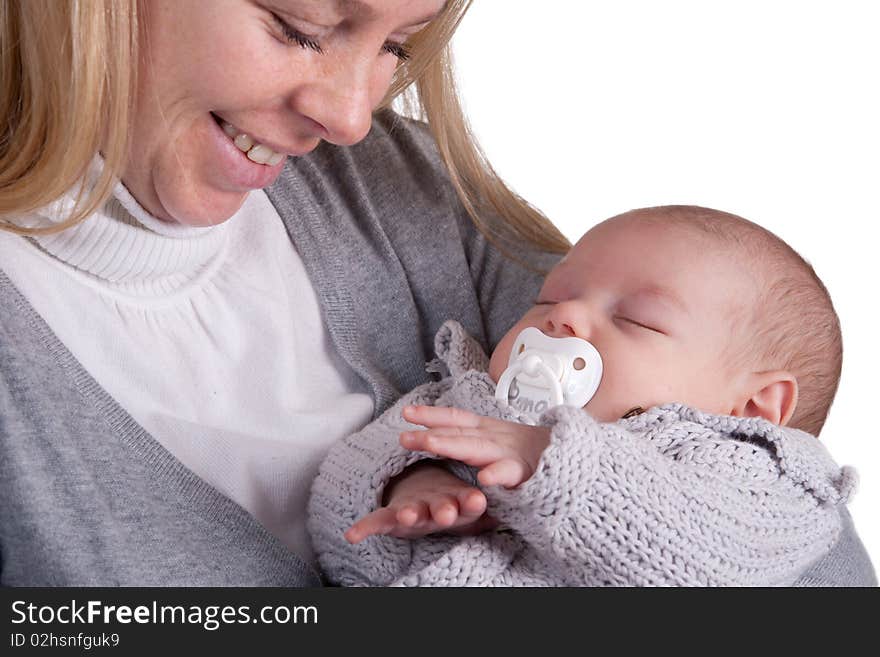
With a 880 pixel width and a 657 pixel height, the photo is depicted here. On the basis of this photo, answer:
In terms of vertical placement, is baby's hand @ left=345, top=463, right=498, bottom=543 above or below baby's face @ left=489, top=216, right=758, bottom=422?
below

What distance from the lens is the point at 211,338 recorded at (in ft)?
6.18

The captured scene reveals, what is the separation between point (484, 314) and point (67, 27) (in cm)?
90

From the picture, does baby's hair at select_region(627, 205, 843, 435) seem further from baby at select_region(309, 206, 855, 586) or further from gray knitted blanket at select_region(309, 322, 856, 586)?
gray knitted blanket at select_region(309, 322, 856, 586)

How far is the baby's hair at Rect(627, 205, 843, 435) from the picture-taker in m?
1.84

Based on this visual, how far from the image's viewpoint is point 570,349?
5.75 feet

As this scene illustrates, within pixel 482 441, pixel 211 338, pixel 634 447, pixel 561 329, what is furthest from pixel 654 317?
pixel 211 338

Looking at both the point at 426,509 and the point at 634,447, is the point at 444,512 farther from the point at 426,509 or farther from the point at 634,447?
the point at 634,447

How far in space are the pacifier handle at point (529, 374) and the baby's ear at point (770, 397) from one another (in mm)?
293

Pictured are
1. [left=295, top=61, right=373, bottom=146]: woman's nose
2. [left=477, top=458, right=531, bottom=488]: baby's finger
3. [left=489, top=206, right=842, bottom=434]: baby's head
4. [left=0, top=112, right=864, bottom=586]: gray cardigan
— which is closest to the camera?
[left=477, top=458, right=531, bottom=488]: baby's finger

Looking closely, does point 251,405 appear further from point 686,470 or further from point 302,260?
point 686,470

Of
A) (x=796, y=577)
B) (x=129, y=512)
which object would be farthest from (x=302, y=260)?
(x=796, y=577)

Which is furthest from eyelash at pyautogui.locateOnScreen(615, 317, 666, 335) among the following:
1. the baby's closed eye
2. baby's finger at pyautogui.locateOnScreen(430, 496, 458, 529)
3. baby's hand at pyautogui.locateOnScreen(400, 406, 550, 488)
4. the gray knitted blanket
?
baby's finger at pyautogui.locateOnScreen(430, 496, 458, 529)

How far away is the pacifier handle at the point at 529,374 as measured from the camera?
66.8 inches

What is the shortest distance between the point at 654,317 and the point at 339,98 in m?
0.52
